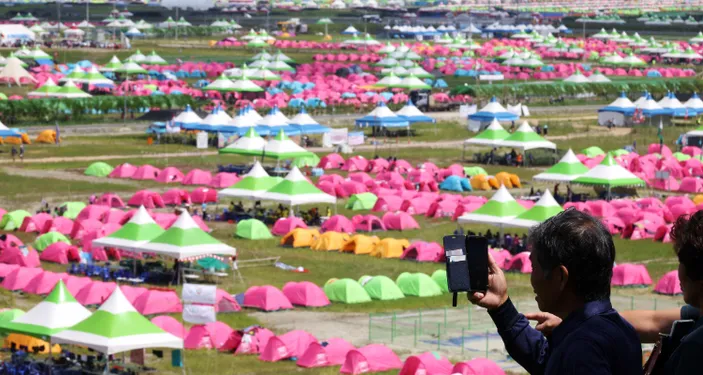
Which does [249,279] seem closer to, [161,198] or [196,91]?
[161,198]

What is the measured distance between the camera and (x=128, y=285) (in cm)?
4006

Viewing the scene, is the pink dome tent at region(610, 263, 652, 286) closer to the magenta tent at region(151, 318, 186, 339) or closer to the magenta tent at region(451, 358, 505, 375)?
the magenta tent at region(451, 358, 505, 375)

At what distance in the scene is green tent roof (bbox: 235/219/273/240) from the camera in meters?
48.6

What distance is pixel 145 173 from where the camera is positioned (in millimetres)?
63188

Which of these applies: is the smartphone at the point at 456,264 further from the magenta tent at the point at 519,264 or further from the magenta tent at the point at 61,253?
the magenta tent at the point at 61,253

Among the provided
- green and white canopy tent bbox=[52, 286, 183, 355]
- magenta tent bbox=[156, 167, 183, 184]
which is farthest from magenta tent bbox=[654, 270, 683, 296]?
magenta tent bbox=[156, 167, 183, 184]

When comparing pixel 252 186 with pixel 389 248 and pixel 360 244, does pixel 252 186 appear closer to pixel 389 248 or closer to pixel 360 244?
pixel 360 244

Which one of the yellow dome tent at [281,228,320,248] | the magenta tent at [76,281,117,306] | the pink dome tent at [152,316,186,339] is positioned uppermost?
the pink dome tent at [152,316,186,339]

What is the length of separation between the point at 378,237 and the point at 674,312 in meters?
42.9

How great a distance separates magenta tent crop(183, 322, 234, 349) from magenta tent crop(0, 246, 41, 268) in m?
11.5

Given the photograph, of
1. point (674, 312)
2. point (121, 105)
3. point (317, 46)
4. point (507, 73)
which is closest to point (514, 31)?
point (317, 46)

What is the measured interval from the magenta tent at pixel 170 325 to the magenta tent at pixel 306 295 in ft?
18.4

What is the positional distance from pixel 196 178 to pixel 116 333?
110 ft

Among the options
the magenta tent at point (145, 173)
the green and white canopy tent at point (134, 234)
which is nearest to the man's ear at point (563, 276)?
the green and white canopy tent at point (134, 234)
